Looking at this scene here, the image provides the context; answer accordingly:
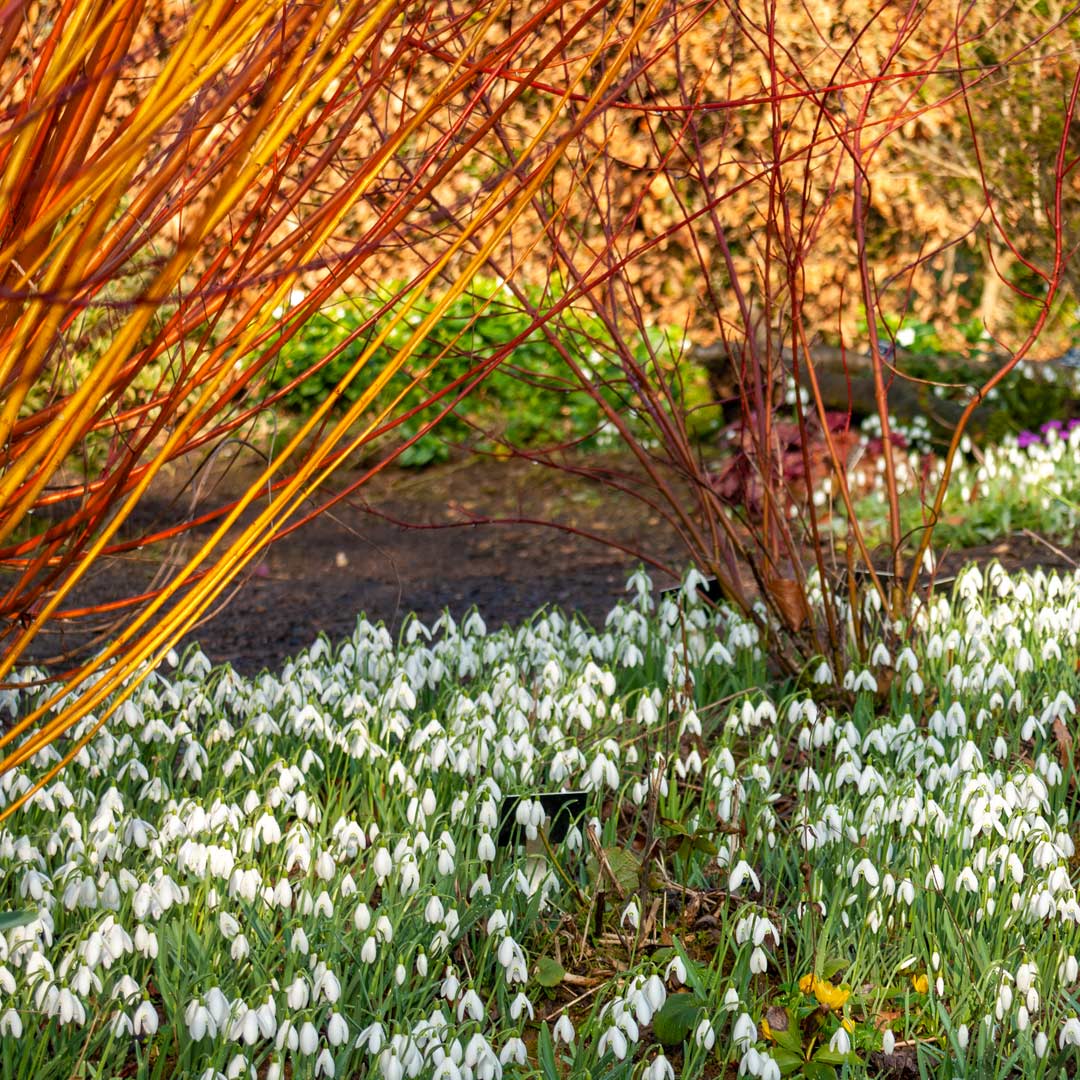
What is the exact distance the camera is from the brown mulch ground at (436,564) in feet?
16.3

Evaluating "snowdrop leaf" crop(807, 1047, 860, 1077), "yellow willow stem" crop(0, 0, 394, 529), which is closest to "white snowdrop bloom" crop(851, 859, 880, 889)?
"snowdrop leaf" crop(807, 1047, 860, 1077)

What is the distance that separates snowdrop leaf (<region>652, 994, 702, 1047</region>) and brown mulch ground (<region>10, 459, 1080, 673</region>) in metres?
2.46

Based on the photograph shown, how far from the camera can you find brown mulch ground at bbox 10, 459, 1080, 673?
195 inches

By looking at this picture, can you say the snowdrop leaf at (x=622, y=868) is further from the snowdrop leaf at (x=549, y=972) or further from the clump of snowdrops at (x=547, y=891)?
the snowdrop leaf at (x=549, y=972)

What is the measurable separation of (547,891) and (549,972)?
0.62ft

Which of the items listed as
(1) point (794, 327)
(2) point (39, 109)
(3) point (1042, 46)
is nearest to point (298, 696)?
(1) point (794, 327)

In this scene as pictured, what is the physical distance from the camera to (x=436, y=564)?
604 centimetres

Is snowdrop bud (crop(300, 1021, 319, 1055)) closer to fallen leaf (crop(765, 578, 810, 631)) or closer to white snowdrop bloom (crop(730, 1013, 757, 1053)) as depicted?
white snowdrop bloom (crop(730, 1013, 757, 1053))

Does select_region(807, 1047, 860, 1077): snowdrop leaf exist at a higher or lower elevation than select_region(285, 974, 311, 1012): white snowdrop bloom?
higher

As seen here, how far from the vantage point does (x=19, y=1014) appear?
1.83m

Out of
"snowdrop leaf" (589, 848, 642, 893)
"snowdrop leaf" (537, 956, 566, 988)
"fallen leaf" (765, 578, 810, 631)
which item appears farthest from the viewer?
"fallen leaf" (765, 578, 810, 631)

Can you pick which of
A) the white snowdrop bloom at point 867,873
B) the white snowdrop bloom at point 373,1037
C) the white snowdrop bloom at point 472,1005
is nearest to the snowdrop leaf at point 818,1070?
the white snowdrop bloom at point 867,873

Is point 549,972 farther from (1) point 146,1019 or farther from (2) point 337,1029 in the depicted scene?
(1) point 146,1019

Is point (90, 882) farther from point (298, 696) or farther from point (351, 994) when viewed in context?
point (298, 696)
